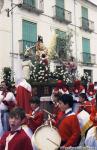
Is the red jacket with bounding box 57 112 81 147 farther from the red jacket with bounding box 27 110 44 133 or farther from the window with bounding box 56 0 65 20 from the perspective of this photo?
the window with bounding box 56 0 65 20

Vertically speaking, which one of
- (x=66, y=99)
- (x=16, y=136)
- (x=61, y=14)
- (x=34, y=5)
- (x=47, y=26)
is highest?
(x=34, y=5)

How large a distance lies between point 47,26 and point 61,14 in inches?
73.4

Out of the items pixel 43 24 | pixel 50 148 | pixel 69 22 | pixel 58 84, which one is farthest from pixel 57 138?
pixel 69 22

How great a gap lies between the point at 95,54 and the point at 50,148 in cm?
2409

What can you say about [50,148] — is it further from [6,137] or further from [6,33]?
[6,33]

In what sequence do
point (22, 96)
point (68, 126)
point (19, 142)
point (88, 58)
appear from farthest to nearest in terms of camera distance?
1. point (88, 58)
2. point (22, 96)
3. point (68, 126)
4. point (19, 142)

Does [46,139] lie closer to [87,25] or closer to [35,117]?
[35,117]

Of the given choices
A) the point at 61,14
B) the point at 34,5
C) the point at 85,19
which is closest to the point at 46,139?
the point at 34,5

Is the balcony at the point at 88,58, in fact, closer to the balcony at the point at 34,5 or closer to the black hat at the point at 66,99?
the balcony at the point at 34,5

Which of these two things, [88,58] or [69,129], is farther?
[88,58]

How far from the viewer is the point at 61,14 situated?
24.0 metres

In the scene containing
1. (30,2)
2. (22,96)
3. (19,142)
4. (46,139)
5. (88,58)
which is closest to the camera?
(19,142)

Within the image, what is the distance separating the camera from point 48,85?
1064cm

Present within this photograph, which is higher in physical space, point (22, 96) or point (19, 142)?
point (22, 96)
